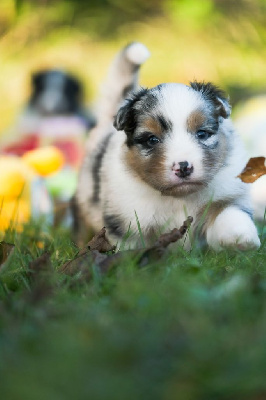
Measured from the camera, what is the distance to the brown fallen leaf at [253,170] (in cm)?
346

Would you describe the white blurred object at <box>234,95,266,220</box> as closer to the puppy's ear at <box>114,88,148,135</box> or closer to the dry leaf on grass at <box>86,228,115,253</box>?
the puppy's ear at <box>114,88,148,135</box>

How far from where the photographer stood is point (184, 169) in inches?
129

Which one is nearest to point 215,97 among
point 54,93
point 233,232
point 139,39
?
point 233,232

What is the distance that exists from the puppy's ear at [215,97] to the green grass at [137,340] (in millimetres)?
1492

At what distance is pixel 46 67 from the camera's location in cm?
756

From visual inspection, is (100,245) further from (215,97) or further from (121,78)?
(121,78)

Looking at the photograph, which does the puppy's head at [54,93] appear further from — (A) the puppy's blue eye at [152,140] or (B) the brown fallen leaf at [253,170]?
(B) the brown fallen leaf at [253,170]

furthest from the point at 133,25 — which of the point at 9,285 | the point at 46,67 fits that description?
the point at 9,285

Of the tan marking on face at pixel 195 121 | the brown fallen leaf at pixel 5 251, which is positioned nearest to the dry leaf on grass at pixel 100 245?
the brown fallen leaf at pixel 5 251

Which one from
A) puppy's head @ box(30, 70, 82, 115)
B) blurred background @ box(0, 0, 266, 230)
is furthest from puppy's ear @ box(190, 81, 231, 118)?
puppy's head @ box(30, 70, 82, 115)

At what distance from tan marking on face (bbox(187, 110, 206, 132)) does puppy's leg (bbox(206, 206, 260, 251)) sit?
0.46 m

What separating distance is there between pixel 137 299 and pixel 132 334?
12.5 inches

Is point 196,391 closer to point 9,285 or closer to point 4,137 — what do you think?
point 9,285

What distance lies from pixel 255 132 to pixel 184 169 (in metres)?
2.58
